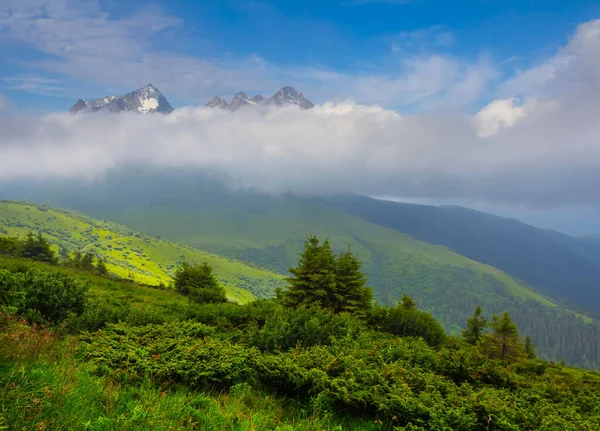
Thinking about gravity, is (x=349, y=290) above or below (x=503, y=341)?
above

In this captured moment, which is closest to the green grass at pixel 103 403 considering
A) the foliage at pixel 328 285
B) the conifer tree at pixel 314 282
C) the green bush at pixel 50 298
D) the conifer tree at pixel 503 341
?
the green bush at pixel 50 298

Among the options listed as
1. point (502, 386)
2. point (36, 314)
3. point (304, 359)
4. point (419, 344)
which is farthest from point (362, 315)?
point (36, 314)

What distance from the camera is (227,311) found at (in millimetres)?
16391

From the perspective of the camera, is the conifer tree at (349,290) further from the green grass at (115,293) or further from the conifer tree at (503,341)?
the conifer tree at (503,341)

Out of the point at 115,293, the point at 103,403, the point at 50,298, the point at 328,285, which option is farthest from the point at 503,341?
the point at 103,403

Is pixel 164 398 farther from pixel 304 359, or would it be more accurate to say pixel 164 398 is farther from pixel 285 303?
pixel 285 303

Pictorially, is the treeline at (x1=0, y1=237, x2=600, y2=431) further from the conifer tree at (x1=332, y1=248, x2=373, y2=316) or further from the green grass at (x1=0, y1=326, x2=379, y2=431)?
the conifer tree at (x1=332, y1=248, x2=373, y2=316)

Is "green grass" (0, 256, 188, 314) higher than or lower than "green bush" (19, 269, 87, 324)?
lower

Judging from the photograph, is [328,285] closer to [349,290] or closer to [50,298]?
[349,290]

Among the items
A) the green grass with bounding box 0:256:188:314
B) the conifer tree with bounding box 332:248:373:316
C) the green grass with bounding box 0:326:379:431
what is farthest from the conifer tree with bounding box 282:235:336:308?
the green grass with bounding box 0:326:379:431

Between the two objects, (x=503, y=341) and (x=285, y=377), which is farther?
(x=503, y=341)

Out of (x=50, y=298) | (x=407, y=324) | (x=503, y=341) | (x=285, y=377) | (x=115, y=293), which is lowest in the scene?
(x=503, y=341)

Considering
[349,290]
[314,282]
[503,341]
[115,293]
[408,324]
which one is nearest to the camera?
[408,324]

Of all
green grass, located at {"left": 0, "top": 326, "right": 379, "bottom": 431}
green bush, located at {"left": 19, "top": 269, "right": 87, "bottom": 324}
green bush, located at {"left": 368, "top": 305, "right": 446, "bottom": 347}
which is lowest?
green bush, located at {"left": 368, "top": 305, "right": 446, "bottom": 347}
